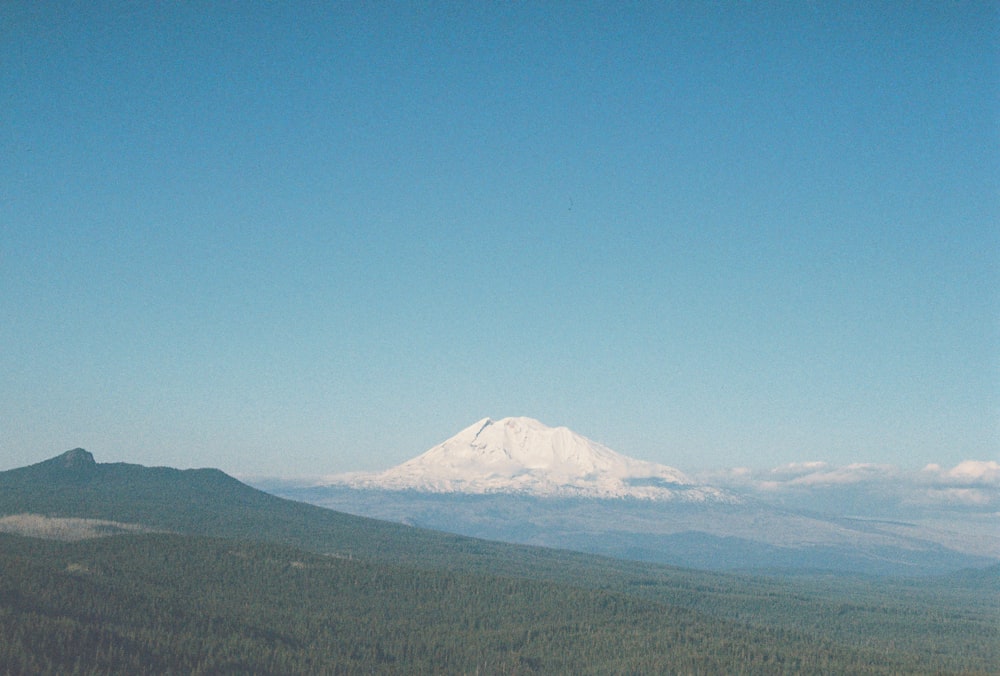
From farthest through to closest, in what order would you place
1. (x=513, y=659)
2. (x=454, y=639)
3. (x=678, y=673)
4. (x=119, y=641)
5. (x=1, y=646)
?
(x=454, y=639), (x=513, y=659), (x=678, y=673), (x=119, y=641), (x=1, y=646)

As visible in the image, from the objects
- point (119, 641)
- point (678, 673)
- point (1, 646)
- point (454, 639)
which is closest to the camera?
point (1, 646)

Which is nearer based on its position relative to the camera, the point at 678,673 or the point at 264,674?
the point at 264,674

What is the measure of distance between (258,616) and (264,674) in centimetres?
3672

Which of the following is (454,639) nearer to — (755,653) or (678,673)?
(678,673)

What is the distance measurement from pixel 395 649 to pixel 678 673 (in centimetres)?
5694

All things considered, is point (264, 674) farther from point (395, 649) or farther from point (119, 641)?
point (395, 649)

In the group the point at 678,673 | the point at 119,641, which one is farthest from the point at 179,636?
the point at 678,673

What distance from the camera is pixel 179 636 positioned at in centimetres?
15875

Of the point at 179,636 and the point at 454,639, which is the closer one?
the point at 179,636

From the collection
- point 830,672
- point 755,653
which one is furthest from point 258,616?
point 830,672

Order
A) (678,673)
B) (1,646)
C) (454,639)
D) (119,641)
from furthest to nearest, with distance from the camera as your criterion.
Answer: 1. (454,639)
2. (678,673)
3. (119,641)
4. (1,646)

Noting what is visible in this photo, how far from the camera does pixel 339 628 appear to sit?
A: 623 feet

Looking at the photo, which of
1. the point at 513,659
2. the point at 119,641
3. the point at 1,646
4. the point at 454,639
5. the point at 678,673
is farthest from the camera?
the point at 454,639

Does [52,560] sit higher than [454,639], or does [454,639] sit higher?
[52,560]
